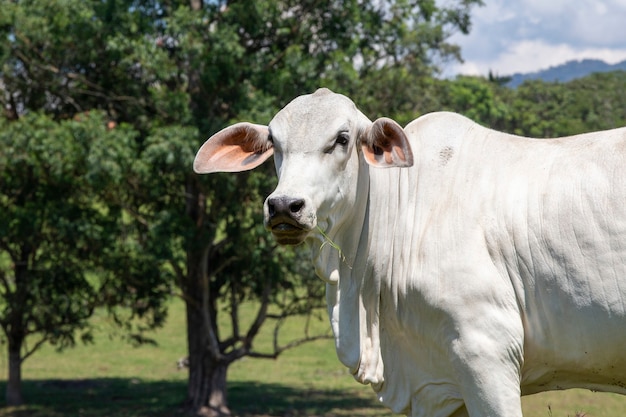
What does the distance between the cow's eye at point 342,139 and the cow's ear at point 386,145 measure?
115mm

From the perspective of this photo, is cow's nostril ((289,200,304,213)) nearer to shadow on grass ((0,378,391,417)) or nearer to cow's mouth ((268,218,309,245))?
cow's mouth ((268,218,309,245))

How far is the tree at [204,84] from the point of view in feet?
41.3

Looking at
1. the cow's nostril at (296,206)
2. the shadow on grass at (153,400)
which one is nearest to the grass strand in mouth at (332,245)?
the cow's nostril at (296,206)

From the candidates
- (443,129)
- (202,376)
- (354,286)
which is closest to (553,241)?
(443,129)

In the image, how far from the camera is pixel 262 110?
41.1ft

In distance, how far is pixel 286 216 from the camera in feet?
13.2

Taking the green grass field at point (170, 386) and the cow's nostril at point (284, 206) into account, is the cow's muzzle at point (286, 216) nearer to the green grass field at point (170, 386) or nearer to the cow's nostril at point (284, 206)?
the cow's nostril at point (284, 206)

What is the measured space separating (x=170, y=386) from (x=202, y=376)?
2.94 metres

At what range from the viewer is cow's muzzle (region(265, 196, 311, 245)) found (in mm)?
4023

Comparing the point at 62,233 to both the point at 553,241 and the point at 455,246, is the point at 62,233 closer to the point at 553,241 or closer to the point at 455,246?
the point at 455,246

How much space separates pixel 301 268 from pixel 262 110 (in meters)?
2.61

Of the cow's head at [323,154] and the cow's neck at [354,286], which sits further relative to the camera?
the cow's neck at [354,286]

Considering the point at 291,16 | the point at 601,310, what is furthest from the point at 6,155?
the point at 601,310

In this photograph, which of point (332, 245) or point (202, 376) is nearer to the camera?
point (332, 245)
